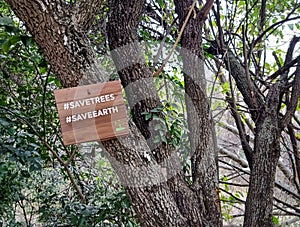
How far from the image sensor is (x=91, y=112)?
2.95ft

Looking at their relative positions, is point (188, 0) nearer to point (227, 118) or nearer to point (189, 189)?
point (189, 189)

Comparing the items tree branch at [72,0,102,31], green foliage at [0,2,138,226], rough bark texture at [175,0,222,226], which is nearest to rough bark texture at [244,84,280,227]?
rough bark texture at [175,0,222,226]

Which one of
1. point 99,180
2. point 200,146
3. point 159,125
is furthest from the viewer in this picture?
point 99,180

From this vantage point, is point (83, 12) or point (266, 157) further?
point (266, 157)

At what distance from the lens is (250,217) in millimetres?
1146

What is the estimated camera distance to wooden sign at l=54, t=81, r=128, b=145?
0.89 m

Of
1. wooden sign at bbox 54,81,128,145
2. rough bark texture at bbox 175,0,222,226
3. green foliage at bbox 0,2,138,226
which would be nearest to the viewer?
wooden sign at bbox 54,81,128,145

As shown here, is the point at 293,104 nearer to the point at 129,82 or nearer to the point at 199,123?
the point at 199,123

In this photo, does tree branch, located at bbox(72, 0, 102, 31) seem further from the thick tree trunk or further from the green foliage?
the thick tree trunk

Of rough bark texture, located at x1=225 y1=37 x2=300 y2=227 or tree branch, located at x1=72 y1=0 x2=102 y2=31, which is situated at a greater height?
tree branch, located at x1=72 y1=0 x2=102 y2=31

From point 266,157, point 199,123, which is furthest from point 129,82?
point 266,157

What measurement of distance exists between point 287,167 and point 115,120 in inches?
80.2

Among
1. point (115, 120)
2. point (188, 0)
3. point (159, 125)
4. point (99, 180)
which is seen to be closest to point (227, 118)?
point (99, 180)

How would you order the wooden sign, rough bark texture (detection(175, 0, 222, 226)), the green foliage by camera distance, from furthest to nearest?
rough bark texture (detection(175, 0, 222, 226)) → the green foliage → the wooden sign
